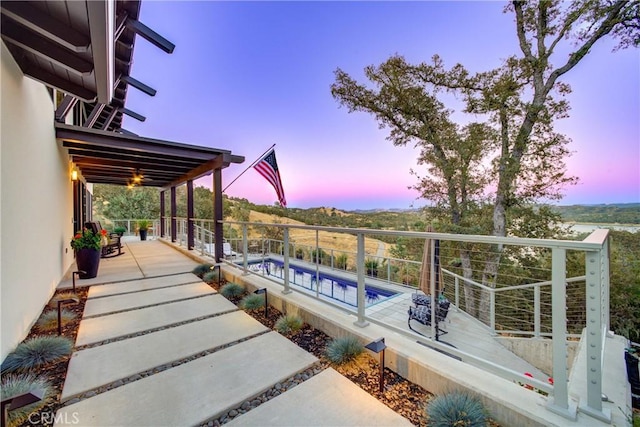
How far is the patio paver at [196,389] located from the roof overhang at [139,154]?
4544 millimetres

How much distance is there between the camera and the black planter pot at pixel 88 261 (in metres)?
4.72

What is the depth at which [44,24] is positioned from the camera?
2.01 metres

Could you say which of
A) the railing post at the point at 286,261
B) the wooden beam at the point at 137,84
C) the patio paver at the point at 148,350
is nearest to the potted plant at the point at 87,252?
the patio paver at the point at 148,350

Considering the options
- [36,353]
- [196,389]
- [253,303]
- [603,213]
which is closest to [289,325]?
[253,303]

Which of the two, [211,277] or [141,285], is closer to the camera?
[141,285]

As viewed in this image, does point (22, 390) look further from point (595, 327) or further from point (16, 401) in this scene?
point (595, 327)

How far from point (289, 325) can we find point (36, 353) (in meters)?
2.16

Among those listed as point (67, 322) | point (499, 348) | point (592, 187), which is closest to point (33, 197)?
point (67, 322)

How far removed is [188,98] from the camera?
13.7 m

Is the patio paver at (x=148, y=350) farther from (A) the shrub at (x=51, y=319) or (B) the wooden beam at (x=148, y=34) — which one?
(B) the wooden beam at (x=148, y=34)

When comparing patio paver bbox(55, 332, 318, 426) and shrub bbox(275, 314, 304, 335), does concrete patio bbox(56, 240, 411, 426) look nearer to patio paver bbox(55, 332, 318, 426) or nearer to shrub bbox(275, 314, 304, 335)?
patio paver bbox(55, 332, 318, 426)

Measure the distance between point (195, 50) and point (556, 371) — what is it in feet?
42.2

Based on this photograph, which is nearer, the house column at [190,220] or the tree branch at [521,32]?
the house column at [190,220]

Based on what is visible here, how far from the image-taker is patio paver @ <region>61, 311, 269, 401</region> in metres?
2.06
